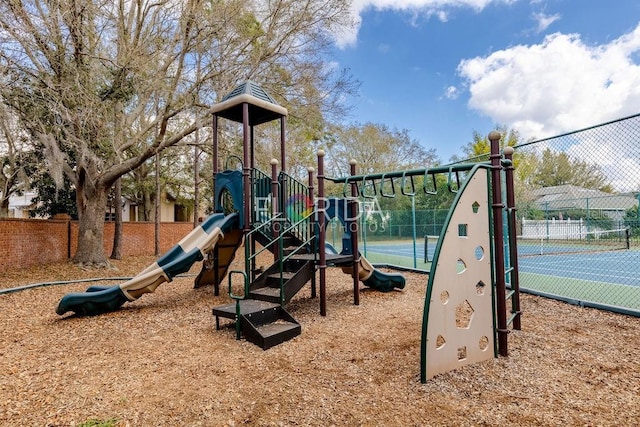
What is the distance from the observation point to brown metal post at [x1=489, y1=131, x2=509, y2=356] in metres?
2.94

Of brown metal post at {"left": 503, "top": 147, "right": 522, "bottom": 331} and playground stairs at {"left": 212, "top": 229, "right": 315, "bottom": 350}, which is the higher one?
brown metal post at {"left": 503, "top": 147, "right": 522, "bottom": 331}

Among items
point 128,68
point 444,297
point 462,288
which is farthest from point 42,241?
point 462,288

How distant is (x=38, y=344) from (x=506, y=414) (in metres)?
4.10

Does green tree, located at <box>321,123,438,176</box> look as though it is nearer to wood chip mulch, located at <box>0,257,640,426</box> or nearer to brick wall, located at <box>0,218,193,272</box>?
brick wall, located at <box>0,218,193,272</box>

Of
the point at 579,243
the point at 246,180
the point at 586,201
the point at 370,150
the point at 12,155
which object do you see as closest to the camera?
the point at 246,180

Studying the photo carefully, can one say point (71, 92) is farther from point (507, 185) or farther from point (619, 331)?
point (619, 331)

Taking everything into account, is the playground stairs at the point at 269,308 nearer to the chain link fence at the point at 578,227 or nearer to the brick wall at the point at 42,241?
the chain link fence at the point at 578,227

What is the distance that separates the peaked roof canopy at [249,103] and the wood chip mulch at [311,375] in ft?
9.52

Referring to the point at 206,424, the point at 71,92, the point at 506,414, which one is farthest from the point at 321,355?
the point at 71,92

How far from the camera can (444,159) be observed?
27953 mm

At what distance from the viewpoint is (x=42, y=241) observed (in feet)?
30.5

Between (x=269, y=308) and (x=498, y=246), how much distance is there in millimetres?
2288

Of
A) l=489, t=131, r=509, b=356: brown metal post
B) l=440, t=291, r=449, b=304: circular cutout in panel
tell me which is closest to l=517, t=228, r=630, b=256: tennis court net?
l=489, t=131, r=509, b=356: brown metal post

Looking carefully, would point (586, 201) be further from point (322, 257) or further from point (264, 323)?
point (264, 323)
